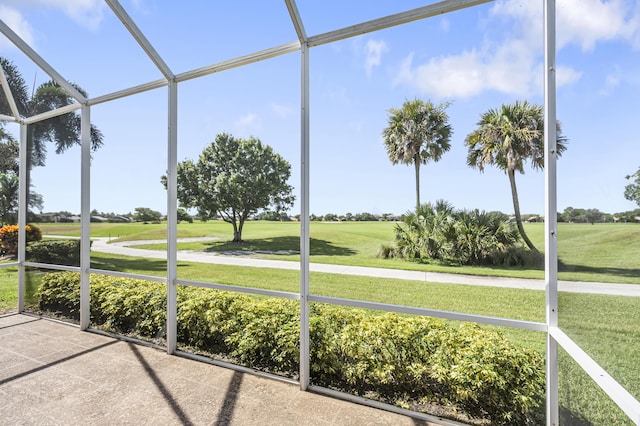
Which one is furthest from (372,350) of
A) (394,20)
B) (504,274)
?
(394,20)

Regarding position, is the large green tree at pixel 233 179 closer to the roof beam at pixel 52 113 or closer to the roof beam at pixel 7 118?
the roof beam at pixel 52 113

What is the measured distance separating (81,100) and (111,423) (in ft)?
11.1

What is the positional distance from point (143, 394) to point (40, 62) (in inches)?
→ 131

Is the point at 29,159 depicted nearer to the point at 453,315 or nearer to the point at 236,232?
Result: the point at 236,232

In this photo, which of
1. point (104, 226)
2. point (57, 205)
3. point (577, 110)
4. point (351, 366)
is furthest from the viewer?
point (104, 226)

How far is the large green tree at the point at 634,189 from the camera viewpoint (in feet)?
2.62

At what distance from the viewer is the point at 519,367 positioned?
1932 millimetres

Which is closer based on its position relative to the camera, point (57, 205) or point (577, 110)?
point (577, 110)

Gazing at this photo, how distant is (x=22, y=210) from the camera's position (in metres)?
4.21

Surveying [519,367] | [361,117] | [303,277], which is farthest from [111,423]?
[361,117]

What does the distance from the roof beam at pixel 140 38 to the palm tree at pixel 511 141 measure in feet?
9.27

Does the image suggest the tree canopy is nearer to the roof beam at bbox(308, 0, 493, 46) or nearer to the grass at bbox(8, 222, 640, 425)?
the grass at bbox(8, 222, 640, 425)

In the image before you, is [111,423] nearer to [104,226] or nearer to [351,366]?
[351,366]

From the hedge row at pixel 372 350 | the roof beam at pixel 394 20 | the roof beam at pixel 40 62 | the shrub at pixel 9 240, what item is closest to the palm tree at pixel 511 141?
the roof beam at pixel 394 20
